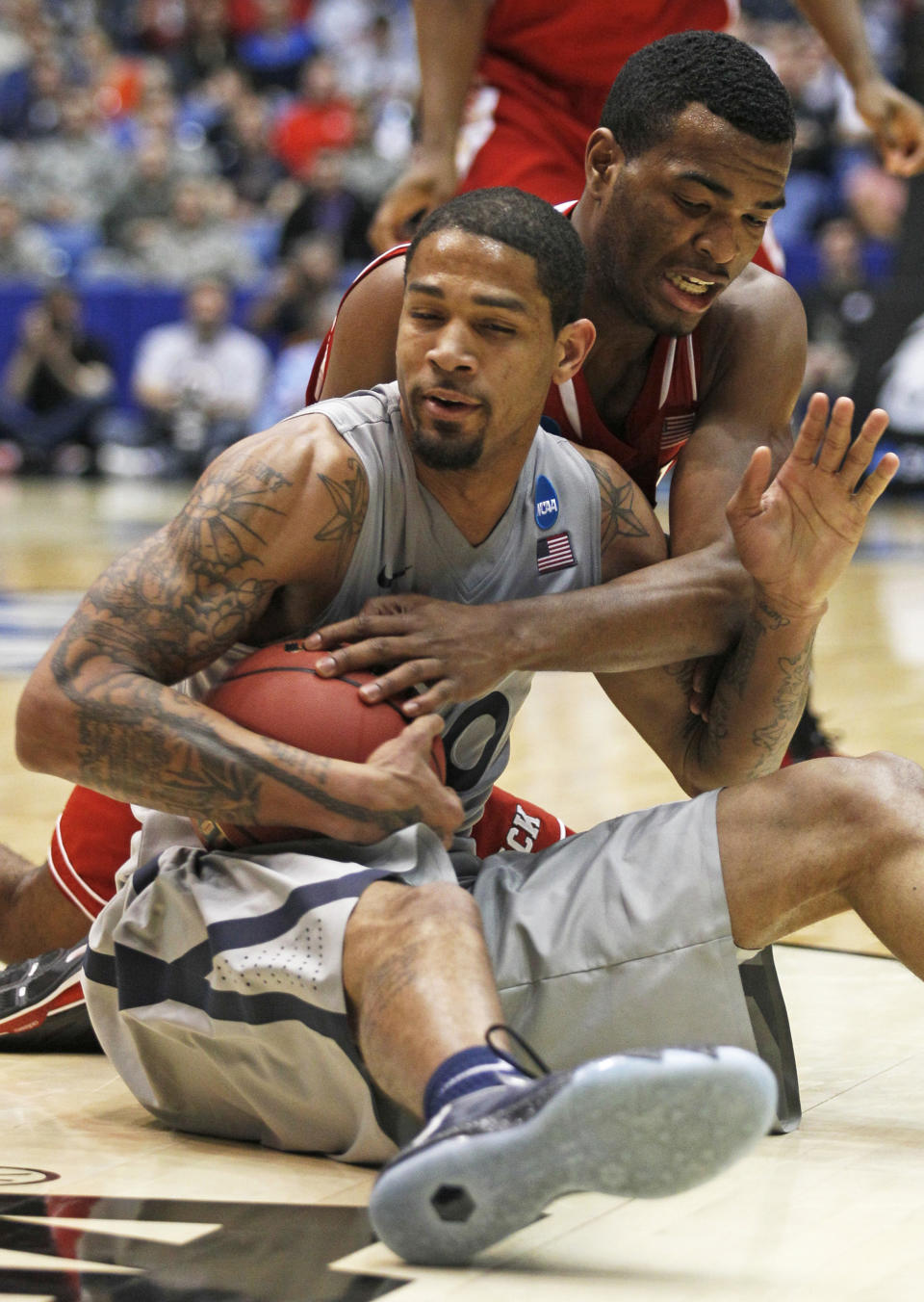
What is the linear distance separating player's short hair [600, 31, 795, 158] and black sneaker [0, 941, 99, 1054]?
5.88 feet

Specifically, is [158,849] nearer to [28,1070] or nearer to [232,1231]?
[28,1070]

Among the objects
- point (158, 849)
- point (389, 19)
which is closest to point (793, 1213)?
point (158, 849)

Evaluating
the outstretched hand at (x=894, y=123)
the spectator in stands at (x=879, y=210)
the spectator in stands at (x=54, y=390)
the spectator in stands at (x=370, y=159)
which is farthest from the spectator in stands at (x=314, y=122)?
the outstretched hand at (x=894, y=123)

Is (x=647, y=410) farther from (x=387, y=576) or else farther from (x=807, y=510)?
(x=387, y=576)

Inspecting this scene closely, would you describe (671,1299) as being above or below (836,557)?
below

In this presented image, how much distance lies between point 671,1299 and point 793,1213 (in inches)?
14.0

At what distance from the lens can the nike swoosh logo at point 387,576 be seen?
2902 millimetres

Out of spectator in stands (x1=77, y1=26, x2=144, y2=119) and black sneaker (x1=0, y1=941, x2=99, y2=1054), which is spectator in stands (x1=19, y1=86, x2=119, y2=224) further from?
black sneaker (x1=0, y1=941, x2=99, y2=1054)

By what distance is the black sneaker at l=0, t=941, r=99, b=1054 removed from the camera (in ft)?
10.5

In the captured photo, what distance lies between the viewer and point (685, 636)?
329 cm

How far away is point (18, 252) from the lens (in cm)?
1600

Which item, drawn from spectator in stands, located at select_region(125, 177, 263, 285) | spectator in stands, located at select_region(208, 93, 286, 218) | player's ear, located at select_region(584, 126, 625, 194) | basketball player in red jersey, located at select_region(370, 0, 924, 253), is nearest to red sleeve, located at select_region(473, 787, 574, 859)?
player's ear, located at select_region(584, 126, 625, 194)

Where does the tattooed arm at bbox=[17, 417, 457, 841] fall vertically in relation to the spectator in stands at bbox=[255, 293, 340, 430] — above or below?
above

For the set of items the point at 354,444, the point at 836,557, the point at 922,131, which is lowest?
the point at 836,557
